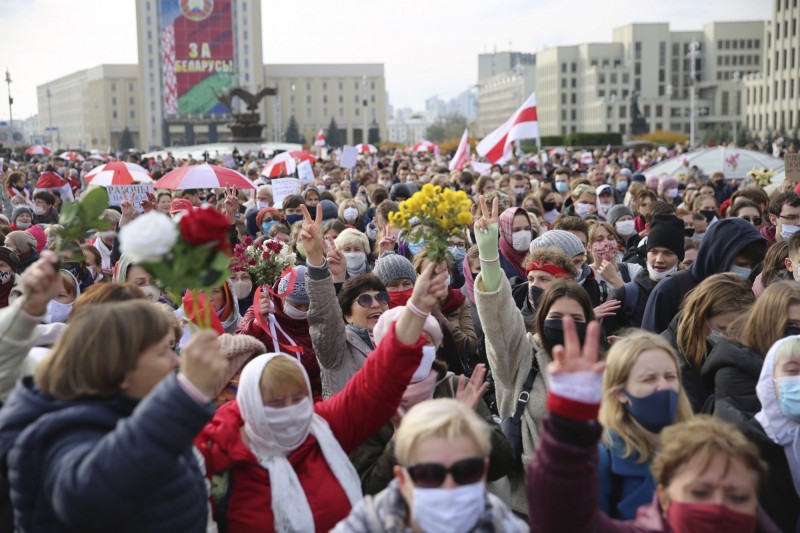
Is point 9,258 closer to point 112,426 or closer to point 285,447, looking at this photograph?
point 285,447

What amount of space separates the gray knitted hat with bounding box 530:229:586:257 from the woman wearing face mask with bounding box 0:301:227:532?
4.27 metres

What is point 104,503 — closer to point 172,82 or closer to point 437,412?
point 437,412

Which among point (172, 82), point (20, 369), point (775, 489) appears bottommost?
point (775, 489)

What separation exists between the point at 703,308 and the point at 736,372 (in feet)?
2.30

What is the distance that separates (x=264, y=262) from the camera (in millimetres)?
6387

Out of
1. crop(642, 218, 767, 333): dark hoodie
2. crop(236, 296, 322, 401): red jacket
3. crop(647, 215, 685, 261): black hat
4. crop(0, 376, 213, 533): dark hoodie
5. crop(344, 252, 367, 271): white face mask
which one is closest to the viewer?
crop(0, 376, 213, 533): dark hoodie

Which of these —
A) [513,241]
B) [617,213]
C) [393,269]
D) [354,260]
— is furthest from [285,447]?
[617,213]

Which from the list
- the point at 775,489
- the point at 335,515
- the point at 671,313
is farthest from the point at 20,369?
the point at 671,313

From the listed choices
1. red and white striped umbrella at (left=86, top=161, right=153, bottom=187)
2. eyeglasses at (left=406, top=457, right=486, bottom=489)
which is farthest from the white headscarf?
red and white striped umbrella at (left=86, top=161, right=153, bottom=187)

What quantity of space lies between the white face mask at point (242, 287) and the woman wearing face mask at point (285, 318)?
0.89 meters

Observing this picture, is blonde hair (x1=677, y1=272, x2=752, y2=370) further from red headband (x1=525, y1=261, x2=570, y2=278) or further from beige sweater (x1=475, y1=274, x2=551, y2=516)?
red headband (x1=525, y1=261, x2=570, y2=278)

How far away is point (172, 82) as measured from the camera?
124 metres

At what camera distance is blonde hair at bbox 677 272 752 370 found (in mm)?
4914

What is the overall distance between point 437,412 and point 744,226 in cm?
468
